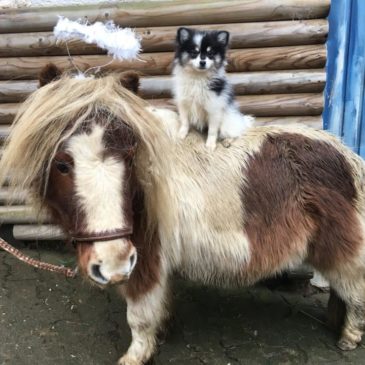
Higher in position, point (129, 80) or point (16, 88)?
point (129, 80)

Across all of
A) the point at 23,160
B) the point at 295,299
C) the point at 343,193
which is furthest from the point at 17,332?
the point at 343,193

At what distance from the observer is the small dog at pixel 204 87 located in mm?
2418

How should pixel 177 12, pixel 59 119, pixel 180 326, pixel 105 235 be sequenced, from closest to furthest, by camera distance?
pixel 105 235, pixel 59 119, pixel 180 326, pixel 177 12

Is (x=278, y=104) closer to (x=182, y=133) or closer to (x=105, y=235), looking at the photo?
(x=182, y=133)

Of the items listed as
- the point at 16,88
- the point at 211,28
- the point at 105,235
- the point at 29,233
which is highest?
the point at 211,28

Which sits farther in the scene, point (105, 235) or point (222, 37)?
point (222, 37)

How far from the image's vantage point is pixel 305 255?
8.41 ft

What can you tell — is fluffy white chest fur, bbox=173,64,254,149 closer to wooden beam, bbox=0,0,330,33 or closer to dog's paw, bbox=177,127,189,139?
dog's paw, bbox=177,127,189,139

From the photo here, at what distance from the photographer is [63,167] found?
1.89m

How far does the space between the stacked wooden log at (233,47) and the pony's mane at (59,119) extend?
1310mm

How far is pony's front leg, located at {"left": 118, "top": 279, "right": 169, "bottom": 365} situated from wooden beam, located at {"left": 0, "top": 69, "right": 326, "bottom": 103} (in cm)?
152

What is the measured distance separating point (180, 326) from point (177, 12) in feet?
7.03

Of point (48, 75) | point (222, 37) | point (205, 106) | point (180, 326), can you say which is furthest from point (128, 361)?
point (222, 37)

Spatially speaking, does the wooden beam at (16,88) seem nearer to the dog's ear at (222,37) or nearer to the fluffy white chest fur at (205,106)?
the fluffy white chest fur at (205,106)
